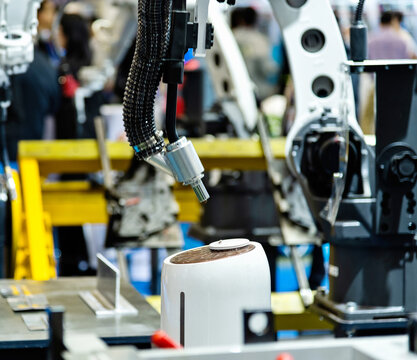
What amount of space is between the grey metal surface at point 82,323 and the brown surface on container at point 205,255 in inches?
11.8

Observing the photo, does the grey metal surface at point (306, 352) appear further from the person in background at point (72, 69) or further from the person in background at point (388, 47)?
the person in background at point (388, 47)

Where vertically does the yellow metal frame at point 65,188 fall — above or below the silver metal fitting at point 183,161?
below

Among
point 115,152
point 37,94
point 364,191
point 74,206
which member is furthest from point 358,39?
point 37,94

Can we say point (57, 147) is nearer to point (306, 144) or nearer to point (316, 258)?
point (316, 258)

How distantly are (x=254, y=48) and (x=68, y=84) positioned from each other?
287cm

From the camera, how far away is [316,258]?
20.7 ft

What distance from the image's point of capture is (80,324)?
2.91m

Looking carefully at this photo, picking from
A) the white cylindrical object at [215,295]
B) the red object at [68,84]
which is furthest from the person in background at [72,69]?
the white cylindrical object at [215,295]

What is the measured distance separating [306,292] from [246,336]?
3.02m

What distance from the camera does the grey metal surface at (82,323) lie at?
106 inches

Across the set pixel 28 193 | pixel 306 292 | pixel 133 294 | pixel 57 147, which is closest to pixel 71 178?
pixel 57 147

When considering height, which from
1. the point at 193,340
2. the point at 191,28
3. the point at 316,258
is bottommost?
the point at 316,258

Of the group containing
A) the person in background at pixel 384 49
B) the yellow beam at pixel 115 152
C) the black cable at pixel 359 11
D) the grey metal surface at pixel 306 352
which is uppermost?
the black cable at pixel 359 11

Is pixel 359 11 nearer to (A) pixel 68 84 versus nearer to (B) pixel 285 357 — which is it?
(B) pixel 285 357
